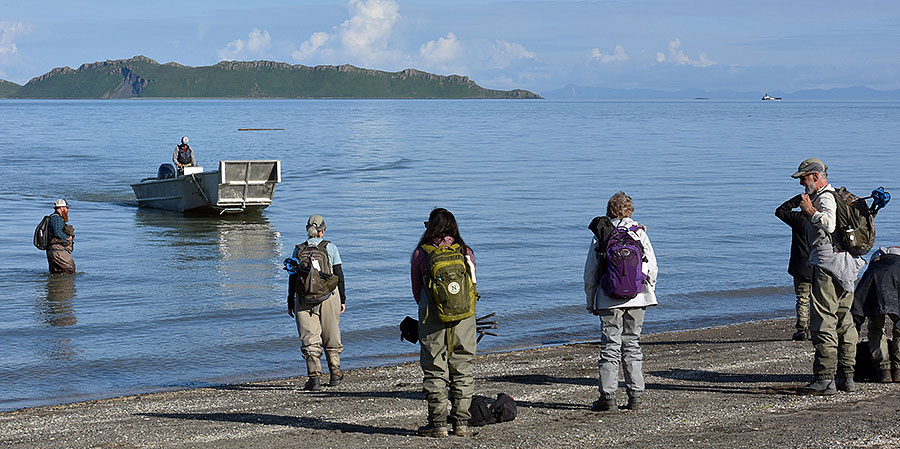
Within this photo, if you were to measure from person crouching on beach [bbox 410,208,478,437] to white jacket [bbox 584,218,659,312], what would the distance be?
1.06 m

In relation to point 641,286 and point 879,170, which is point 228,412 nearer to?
point 641,286

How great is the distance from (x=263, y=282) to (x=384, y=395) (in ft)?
34.0

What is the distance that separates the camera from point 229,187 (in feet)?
97.2

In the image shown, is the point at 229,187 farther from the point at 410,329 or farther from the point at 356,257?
the point at 410,329

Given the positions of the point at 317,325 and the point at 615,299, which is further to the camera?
the point at 317,325

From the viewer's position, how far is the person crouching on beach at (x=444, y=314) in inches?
276

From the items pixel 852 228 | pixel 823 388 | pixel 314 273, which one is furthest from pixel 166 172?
pixel 852 228

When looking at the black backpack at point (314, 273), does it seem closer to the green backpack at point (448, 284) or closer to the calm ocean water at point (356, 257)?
the green backpack at point (448, 284)

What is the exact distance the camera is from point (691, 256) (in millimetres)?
21844

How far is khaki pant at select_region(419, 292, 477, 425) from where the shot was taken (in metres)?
7.17

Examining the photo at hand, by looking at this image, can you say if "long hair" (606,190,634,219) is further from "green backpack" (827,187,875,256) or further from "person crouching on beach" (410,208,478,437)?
"green backpack" (827,187,875,256)

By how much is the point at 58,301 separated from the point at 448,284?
1210cm

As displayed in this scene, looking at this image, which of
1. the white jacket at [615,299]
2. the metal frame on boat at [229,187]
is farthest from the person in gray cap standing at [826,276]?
the metal frame on boat at [229,187]

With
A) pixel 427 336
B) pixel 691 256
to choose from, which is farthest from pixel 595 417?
pixel 691 256
